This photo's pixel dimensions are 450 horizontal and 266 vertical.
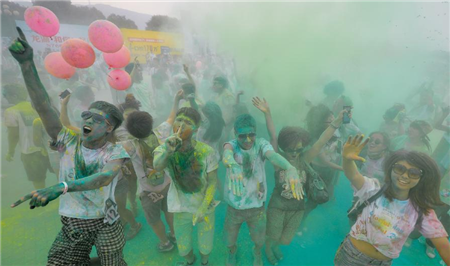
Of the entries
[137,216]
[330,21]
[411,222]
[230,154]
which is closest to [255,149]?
[230,154]

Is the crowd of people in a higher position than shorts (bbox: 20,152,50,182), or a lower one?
higher

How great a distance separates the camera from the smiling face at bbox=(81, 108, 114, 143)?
160cm

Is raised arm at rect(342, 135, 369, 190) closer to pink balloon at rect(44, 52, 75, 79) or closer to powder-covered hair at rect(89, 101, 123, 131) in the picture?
powder-covered hair at rect(89, 101, 123, 131)

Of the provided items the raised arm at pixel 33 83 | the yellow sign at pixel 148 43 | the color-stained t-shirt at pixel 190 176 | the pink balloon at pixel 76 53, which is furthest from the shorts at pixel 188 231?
the yellow sign at pixel 148 43

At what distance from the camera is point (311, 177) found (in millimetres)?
2232

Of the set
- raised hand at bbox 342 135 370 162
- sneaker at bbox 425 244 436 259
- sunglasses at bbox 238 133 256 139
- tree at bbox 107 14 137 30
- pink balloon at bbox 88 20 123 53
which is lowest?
sneaker at bbox 425 244 436 259

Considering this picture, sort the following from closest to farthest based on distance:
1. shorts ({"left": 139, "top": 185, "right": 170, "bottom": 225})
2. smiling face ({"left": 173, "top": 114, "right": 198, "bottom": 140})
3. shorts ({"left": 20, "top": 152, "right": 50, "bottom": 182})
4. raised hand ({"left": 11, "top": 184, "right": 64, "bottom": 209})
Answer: raised hand ({"left": 11, "top": 184, "right": 64, "bottom": 209}), smiling face ({"left": 173, "top": 114, "right": 198, "bottom": 140}), shorts ({"left": 139, "top": 185, "right": 170, "bottom": 225}), shorts ({"left": 20, "top": 152, "right": 50, "bottom": 182})

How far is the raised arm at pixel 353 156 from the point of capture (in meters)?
1.60

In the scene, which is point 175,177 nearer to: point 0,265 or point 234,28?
point 0,265

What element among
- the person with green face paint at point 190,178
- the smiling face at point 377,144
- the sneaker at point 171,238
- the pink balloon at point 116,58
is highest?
the pink balloon at point 116,58

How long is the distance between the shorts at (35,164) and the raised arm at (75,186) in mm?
2899

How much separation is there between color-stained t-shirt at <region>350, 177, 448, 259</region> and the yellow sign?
43.4 feet

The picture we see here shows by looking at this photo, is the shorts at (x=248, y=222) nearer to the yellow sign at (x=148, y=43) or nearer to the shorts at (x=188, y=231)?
the shorts at (x=188, y=231)

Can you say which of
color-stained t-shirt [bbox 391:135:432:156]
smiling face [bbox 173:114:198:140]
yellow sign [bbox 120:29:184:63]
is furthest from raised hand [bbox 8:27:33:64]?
yellow sign [bbox 120:29:184:63]
